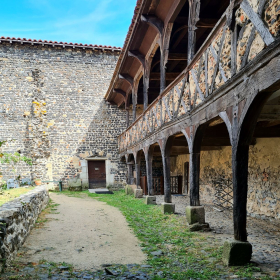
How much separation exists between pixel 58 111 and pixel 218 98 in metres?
13.1

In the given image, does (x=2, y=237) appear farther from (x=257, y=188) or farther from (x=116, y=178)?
(x=116, y=178)

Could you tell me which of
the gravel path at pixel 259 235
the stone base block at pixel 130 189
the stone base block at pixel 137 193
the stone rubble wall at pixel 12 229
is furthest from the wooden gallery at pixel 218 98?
the stone rubble wall at pixel 12 229

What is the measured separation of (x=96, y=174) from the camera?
16.1 meters

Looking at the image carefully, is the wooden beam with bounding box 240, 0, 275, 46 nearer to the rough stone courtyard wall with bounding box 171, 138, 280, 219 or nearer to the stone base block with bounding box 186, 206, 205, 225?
the stone base block with bounding box 186, 206, 205, 225

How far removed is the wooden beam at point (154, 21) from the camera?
23.1 ft

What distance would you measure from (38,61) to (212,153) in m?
11.5

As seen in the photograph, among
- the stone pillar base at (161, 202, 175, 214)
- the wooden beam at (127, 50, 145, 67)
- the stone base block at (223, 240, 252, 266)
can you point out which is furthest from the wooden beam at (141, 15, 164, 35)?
the stone base block at (223, 240, 252, 266)

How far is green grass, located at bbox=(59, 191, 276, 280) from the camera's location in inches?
136

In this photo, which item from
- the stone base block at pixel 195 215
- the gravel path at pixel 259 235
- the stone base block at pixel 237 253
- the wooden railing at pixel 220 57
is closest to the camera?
the wooden railing at pixel 220 57

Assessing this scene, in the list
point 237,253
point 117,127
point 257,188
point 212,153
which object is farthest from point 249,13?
point 117,127

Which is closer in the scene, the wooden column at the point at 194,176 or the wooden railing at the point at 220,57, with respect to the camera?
the wooden railing at the point at 220,57

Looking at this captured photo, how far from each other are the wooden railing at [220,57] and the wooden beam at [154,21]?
1666mm

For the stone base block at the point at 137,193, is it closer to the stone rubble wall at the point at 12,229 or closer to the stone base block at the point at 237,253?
the stone rubble wall at the point at 12,229

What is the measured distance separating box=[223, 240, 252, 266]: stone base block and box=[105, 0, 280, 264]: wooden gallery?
0.01m
